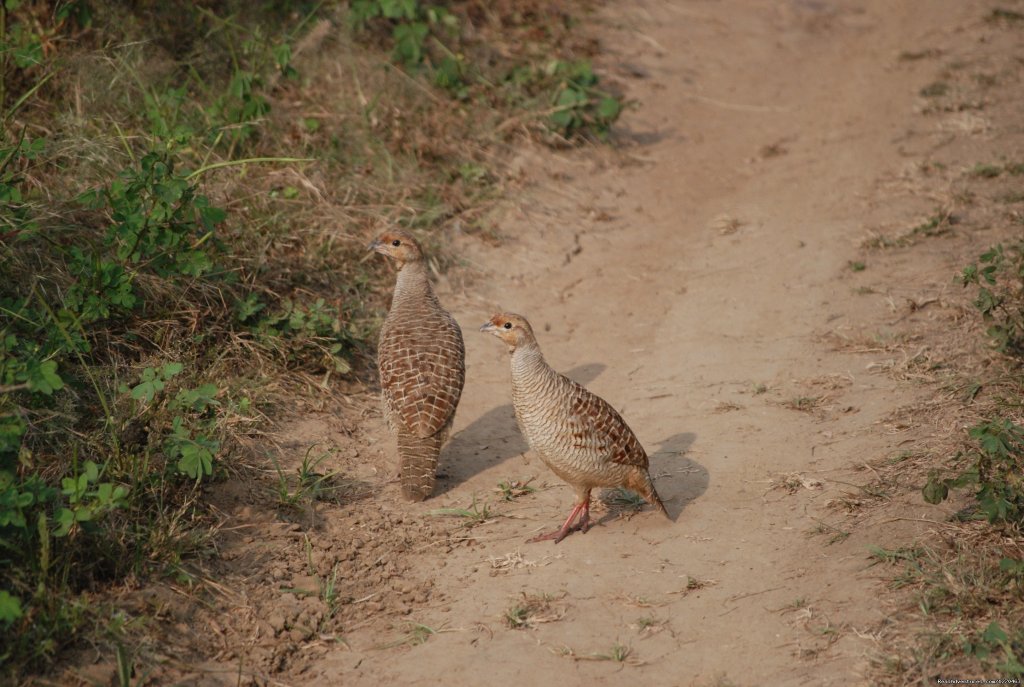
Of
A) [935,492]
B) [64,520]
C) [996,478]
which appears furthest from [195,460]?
[996,478]

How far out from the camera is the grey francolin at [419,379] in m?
6.12

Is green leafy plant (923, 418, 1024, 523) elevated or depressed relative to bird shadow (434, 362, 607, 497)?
elevated

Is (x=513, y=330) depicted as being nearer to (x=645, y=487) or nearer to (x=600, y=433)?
(x=600, y=433)

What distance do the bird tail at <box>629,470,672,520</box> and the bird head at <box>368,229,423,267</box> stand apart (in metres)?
2.54

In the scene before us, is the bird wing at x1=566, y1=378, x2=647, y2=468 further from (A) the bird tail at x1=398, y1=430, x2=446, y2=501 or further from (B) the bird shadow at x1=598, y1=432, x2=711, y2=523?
(A) the bird tail at x1=398, y1=430, x2=446, y2=501

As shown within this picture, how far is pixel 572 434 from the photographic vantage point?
5.57m

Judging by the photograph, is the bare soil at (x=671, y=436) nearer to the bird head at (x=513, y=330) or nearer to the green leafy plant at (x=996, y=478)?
the green leafy plant at (x=996, y=478)

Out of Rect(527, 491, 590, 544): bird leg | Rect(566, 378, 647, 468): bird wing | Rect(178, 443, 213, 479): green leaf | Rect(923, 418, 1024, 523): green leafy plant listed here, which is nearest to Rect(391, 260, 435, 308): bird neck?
Rect(566, 378, 647, 468): bird wing

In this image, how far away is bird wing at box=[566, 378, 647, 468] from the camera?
558 cm

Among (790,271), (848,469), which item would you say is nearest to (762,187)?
(790,271)

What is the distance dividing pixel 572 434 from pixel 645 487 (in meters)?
0.58

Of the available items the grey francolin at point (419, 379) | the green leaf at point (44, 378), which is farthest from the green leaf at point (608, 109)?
the green leaf at point (44, 378)

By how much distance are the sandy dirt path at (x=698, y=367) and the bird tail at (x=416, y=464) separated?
15 cm

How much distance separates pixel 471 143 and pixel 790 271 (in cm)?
335
